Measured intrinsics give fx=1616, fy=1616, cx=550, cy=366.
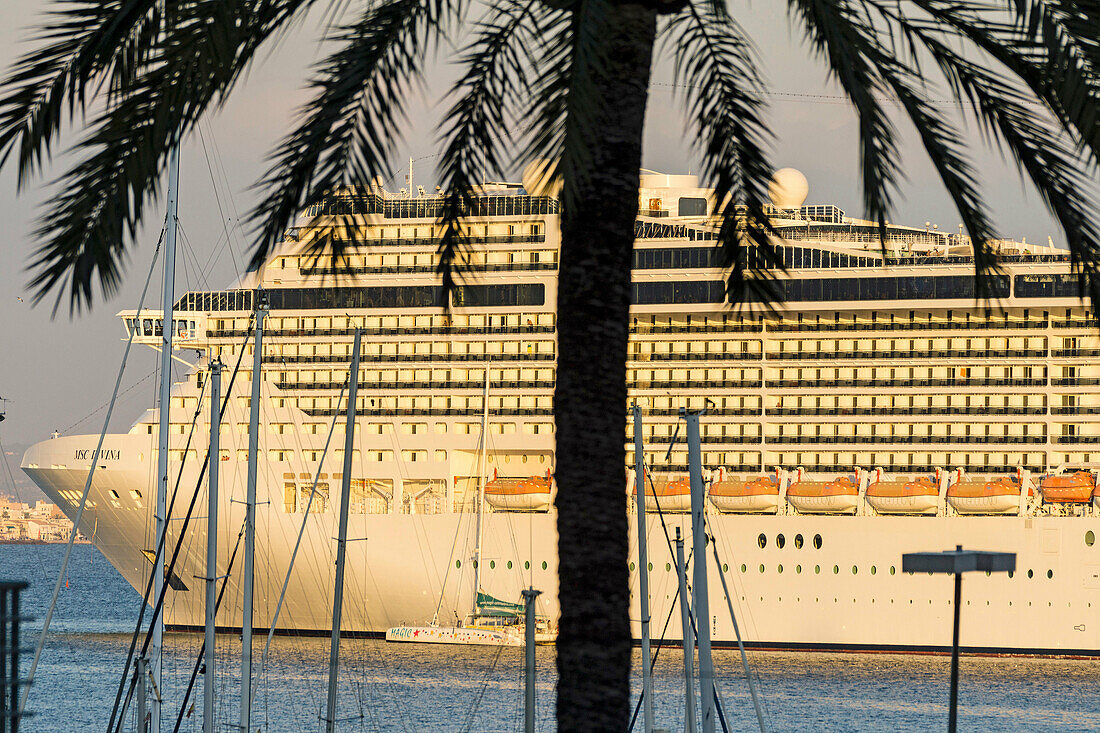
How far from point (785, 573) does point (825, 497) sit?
197 cm

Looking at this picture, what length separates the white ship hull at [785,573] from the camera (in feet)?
112

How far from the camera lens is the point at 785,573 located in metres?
34.8

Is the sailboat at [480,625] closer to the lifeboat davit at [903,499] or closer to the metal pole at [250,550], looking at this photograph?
the lifeboat davit at [903,499]

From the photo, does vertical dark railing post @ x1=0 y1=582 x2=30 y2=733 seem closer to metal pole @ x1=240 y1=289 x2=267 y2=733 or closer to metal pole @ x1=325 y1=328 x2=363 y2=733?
metal pole @ x1=325 y1=328 x2=363 y2=733

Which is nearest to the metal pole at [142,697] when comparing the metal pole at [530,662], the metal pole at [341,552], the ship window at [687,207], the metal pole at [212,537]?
the metal pole at [212,537]

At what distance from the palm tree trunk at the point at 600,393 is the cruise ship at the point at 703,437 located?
27800 mm

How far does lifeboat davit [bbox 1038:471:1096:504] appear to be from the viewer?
34812 mm

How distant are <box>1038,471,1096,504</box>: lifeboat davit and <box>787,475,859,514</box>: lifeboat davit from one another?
4114 millimetres

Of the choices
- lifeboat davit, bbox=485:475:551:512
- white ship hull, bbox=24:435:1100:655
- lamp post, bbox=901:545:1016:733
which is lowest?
white ship hull, bbox=24:435:1100:655

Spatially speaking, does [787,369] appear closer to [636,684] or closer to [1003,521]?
[1003,521]

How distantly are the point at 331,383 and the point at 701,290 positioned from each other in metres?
9.20

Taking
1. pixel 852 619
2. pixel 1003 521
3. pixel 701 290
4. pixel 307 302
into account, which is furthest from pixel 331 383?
pixel 1003 521

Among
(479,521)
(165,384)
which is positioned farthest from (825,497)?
(165,384)

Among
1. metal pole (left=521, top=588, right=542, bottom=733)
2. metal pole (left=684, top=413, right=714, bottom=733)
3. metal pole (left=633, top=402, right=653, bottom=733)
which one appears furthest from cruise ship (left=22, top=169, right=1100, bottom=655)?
metal pole (left=521, top=588, right=542, bottom=733)
